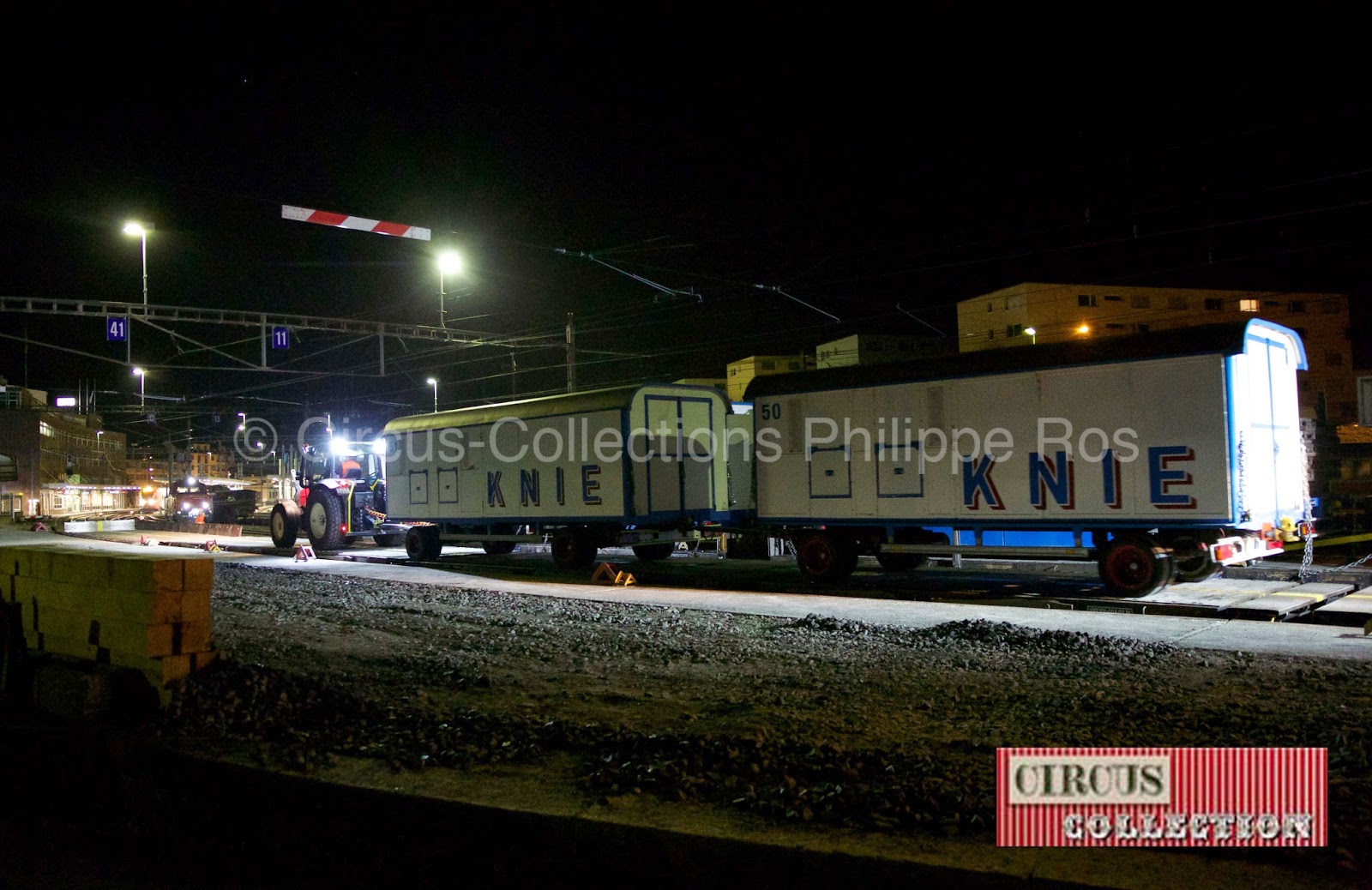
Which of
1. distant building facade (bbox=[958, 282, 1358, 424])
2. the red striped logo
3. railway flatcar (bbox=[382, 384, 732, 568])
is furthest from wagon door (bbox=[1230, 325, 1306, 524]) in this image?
distant building facade (bbox=[958, 282, 1358, 424])

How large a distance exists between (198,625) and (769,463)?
10999mm

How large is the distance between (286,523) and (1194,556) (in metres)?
23.6

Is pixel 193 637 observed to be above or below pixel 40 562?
below

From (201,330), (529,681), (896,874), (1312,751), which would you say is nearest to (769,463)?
(529,681)

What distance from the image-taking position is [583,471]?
767 inches

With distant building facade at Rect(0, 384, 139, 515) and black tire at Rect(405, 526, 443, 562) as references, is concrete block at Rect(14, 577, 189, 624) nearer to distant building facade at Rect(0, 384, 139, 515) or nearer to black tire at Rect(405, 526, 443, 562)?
black tire at Rect(405, 526, 443, 562)

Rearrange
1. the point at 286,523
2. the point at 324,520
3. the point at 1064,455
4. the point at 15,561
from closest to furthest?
the point at 15,561 → the point at 1064,455 → the point at 324,520 → the point at 286,523

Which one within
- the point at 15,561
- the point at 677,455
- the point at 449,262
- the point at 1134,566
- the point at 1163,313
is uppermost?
the point at 1163,313

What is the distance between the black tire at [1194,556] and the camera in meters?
12.8

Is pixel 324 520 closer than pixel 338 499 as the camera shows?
No

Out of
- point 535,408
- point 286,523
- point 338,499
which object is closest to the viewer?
point 535,408

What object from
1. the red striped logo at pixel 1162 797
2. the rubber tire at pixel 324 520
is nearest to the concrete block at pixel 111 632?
the red striped logo at pixel 1162 797

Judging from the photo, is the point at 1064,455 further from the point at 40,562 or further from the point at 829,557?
the point at 40,562

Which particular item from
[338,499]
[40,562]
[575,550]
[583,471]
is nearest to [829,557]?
[583,471]
